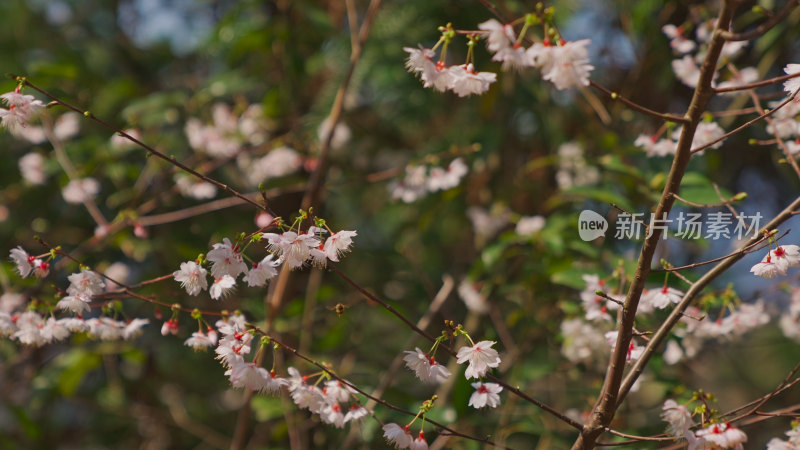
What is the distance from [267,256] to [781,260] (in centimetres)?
66

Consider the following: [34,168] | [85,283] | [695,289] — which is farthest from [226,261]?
[34,168]

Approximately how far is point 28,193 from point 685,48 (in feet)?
6.42

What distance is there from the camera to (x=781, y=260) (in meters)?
0.85

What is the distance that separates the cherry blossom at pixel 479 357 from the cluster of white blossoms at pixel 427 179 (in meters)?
0.72

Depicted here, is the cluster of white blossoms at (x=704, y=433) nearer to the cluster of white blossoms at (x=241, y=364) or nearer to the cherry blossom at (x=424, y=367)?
the cherry blossom at (x=424, y=367)

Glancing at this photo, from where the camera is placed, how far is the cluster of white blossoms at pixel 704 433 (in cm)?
81

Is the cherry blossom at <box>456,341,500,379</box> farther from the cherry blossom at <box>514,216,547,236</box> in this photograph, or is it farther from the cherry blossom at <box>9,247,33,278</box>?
the cherry blossom at <box>514,216,547,236</box>

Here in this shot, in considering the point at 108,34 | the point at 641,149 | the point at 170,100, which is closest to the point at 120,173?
the point at 170,100

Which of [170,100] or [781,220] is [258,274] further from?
[170,100]

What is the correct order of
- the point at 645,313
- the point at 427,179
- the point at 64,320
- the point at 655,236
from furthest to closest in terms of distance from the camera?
the point at 427,179 < the point at 645,313 < the point at 64,320 < the point at 655,236

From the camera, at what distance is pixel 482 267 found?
5.09 ft

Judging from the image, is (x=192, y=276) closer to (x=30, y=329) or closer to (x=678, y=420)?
(x=30, y=329)

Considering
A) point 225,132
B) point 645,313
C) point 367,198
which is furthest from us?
point 367,198
